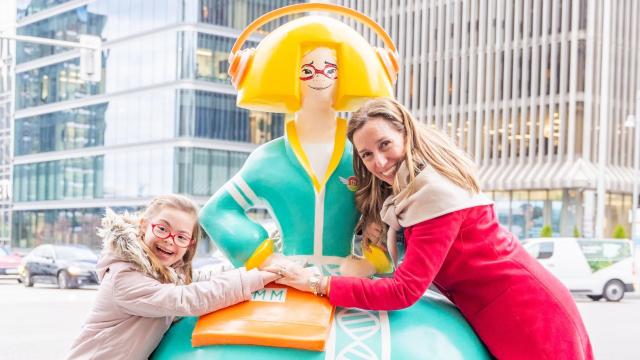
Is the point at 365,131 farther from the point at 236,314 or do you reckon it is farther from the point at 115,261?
the point at 115,261

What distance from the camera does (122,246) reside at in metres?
2.43

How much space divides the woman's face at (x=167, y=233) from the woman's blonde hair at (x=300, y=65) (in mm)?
530

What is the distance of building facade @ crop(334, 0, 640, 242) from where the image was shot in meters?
31.5

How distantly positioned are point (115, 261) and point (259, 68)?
34.1 inches

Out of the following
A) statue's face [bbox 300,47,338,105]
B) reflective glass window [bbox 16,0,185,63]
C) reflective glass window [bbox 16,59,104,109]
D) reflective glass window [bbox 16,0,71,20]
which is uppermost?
reflective glass window [bbox 16,0,71,20]

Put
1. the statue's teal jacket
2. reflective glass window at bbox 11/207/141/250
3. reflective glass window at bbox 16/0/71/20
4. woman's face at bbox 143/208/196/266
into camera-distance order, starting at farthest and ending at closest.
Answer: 1. reflective glass window at bbox 16/0/71/20
2. reflective glass window at bbox 11/207/141/250
3. the statue's teal jacket
4. woman's face at bbox 143/208/196/266

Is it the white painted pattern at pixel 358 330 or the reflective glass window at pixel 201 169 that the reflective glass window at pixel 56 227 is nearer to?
the reflective glass window at pixel 201 169

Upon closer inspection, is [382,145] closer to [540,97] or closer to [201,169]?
[201,169]

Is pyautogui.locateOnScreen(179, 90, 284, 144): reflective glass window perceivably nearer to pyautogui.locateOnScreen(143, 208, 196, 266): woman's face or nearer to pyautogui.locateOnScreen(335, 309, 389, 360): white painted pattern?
pyautogui.locateOnScreen(143, 208, 196, 266): woman's face

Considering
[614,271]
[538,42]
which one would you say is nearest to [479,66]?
[538,42]

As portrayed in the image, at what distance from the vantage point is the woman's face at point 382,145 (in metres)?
2.31

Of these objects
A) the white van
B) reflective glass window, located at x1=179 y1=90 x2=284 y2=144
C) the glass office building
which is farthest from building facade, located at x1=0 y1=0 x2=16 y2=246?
the white van

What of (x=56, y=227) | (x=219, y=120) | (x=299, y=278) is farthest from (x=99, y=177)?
(x=299, y=278)

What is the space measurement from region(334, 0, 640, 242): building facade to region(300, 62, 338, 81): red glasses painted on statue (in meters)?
28.1
